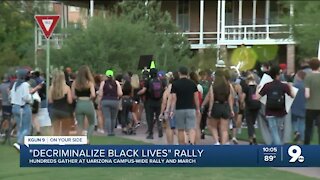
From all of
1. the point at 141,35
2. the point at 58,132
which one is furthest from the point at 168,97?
the point at 141,35

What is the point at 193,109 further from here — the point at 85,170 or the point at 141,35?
the point at 141,35

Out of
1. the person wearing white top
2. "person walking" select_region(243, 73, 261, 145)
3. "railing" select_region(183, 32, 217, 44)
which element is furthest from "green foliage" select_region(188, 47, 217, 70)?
the person wearing white top

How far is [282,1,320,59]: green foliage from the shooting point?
88.0 feet

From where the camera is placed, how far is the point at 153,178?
11.0 metres

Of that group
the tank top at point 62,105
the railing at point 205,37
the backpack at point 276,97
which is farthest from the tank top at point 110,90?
the railing at point 205,37

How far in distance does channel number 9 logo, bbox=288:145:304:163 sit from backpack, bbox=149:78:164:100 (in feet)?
26.3

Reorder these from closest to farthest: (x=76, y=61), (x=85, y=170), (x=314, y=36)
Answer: (x=85, y=170) → (x=314, y=36) → (x=76, y=61)

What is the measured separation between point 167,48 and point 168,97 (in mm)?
17235

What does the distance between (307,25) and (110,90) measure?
461 inches

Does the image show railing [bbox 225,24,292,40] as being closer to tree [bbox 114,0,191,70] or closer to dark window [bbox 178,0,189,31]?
dark window [bbox 178,0,189,31]

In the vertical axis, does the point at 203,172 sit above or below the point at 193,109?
below

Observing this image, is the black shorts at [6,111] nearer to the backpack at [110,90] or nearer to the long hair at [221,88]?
the backpack at [110,90]

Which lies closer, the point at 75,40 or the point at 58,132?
the point at 58,132

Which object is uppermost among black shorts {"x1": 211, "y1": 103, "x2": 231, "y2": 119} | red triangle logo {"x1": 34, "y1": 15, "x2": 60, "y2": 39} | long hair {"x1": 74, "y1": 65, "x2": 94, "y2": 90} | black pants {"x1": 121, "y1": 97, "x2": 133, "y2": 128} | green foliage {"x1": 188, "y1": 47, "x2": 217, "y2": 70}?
red triangle logo {"x1": 34, "y1": 15, "x2": 60, "y2": 39}
